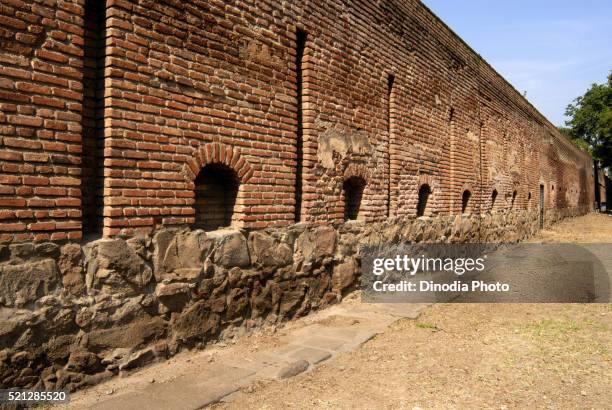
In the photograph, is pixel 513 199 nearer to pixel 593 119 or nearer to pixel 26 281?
pixel 26 281

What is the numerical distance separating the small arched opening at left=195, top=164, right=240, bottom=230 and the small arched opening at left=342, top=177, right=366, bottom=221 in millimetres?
2451

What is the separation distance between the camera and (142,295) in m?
3.92

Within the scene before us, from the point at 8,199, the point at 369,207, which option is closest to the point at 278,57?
the point at 369,207

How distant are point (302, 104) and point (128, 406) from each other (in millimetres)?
3971

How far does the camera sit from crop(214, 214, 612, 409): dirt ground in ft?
11.7

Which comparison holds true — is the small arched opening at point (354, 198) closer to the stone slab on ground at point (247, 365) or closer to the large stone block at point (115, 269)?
the stone slab on ground at point (247, 365)

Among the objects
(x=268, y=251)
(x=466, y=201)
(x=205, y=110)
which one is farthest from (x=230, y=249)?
(x=466, y=201)

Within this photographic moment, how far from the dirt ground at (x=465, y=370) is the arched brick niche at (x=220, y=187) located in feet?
5.98

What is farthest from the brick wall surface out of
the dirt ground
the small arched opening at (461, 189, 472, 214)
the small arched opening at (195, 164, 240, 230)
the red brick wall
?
the small arched opening at (461, 189, 472, 214)

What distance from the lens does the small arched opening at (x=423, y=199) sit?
916 cm

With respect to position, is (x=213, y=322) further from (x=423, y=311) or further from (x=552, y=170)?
(x=552, y=170)

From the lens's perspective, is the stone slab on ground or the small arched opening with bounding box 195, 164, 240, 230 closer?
the stone slab on ground

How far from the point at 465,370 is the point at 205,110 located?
3504 mm

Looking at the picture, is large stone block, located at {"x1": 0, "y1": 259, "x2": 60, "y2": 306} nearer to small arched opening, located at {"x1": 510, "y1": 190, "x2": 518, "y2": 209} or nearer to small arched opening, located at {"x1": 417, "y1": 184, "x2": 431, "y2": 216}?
small arched opening, located at {"x1": 417, "y1": 184, "x2": 431, "y2": 216}
